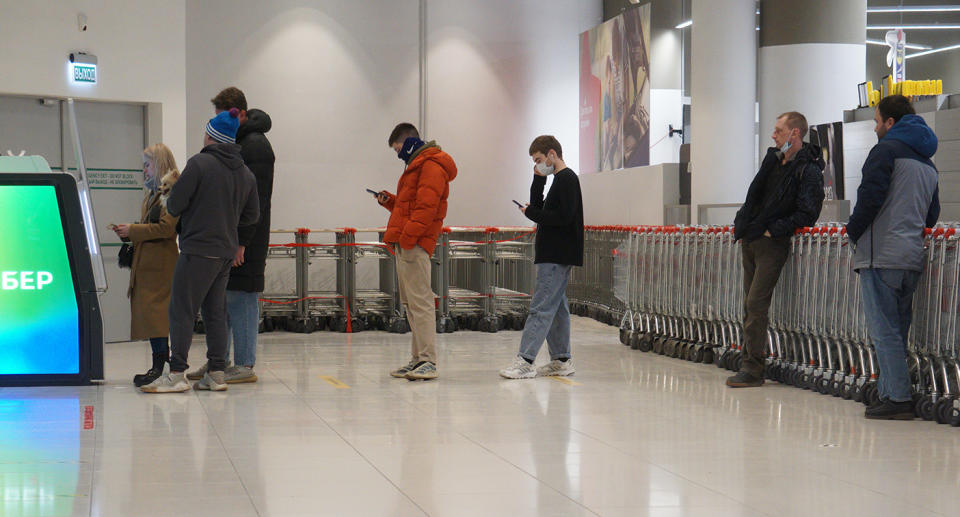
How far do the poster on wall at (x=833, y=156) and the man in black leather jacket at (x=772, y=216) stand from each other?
3.55 m

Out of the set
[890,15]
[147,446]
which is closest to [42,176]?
[147,446]

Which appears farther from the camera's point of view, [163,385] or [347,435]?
[163,385]

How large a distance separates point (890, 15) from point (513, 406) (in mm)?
7929

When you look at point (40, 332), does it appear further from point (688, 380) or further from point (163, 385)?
point (688, 380)

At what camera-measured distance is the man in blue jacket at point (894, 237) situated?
634cm

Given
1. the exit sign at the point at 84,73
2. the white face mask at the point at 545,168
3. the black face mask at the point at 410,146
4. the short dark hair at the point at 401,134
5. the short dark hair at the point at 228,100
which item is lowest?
the white face mask at the point at 545,168

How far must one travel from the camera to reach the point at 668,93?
44.2 ft

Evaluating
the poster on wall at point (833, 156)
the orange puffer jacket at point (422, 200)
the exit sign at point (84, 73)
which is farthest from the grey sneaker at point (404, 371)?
the poster on wall at point (833, 156)

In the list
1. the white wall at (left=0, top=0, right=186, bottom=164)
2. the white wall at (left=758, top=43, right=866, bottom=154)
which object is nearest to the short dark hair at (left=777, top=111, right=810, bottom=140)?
the white wall at (left=758, top=43, right=866, bottom=154)

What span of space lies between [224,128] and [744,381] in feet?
13.2

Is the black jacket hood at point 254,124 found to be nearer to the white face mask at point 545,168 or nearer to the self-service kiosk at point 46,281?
the self-service kiosk at point 46,281

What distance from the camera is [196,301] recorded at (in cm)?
709

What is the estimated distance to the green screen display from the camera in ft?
23.9

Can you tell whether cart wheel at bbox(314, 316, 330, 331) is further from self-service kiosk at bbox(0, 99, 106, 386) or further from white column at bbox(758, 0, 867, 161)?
white column at bbox(758, 0, 867, 161)
